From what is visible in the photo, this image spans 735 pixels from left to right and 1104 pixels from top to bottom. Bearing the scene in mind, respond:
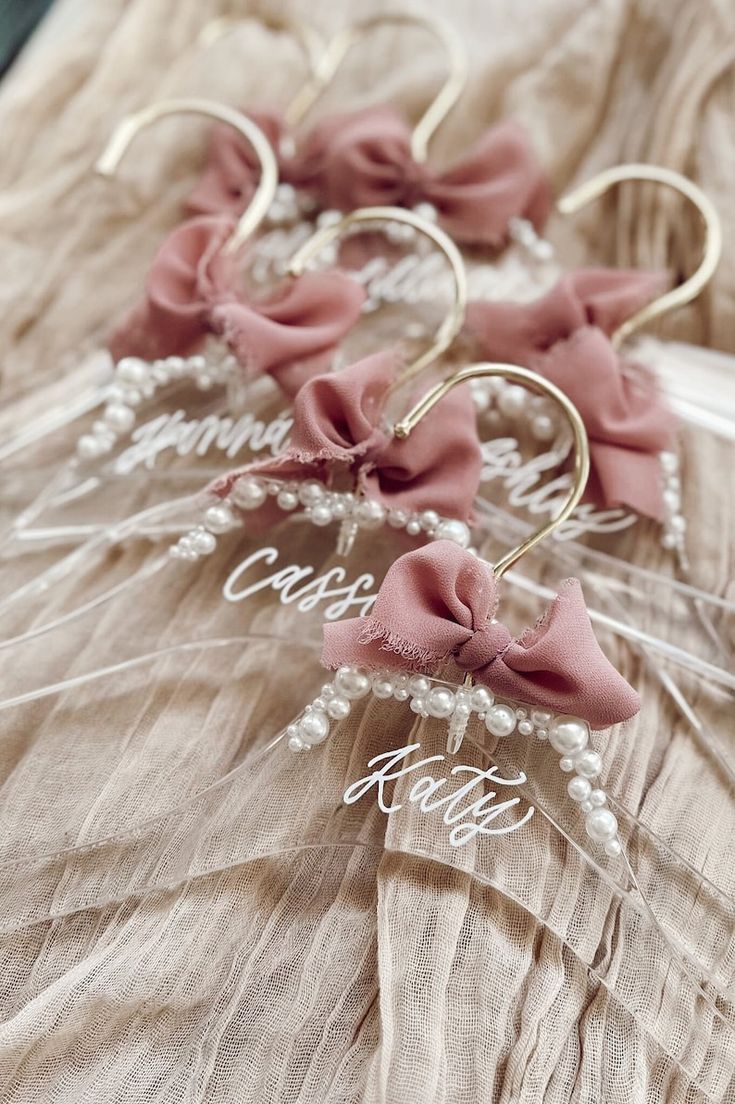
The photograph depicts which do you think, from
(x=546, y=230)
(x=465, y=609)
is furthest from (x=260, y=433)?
(x=546, y=230)

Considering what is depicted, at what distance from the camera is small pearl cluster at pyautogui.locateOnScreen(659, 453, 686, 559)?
71cm

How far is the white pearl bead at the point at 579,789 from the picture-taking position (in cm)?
53

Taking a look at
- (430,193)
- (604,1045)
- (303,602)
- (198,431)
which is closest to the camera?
(604,1045)

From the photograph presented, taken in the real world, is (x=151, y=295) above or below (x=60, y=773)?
above

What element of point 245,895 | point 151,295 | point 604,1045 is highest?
point 151,295

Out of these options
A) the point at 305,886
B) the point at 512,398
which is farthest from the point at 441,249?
the point at 305,886

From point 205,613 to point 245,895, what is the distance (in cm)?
20

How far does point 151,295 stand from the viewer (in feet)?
2.39

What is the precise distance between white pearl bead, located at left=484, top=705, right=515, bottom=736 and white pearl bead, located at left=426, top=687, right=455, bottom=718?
2 centimetres

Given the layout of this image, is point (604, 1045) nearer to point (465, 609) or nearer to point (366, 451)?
point (465, 609)

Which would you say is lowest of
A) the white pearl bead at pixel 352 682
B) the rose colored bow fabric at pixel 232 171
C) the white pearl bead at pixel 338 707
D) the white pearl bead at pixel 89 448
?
the white pearl bead at pixel 338 707

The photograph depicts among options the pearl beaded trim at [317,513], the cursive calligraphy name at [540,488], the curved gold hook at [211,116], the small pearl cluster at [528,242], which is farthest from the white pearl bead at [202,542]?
the small pearl cluster at [528,242]

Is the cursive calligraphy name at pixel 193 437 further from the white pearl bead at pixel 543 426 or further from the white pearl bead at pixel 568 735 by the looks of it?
the white pearl bead at pixel 568 735

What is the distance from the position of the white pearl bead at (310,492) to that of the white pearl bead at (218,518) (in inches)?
2.0
